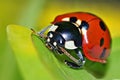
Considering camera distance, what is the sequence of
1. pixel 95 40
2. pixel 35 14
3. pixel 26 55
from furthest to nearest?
pixel 95 40 → pixel 35 14 → pixel 26 55

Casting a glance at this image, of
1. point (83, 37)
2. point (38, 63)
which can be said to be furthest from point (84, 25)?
point (38, 63)

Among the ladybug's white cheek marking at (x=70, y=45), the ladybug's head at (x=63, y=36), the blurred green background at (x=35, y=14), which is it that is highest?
the blurred green background at (x=35, y=14)

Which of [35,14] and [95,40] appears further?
[95,40]

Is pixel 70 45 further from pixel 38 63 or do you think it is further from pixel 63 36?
pixel 38 63

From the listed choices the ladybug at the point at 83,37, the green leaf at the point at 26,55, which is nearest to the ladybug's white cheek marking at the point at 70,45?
the ladybug at the point at 83,37

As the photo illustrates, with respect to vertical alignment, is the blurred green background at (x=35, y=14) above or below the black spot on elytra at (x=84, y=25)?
above

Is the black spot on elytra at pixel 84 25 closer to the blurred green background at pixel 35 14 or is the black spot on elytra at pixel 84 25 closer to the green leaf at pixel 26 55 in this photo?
the blurred green background at pixel 35 14
